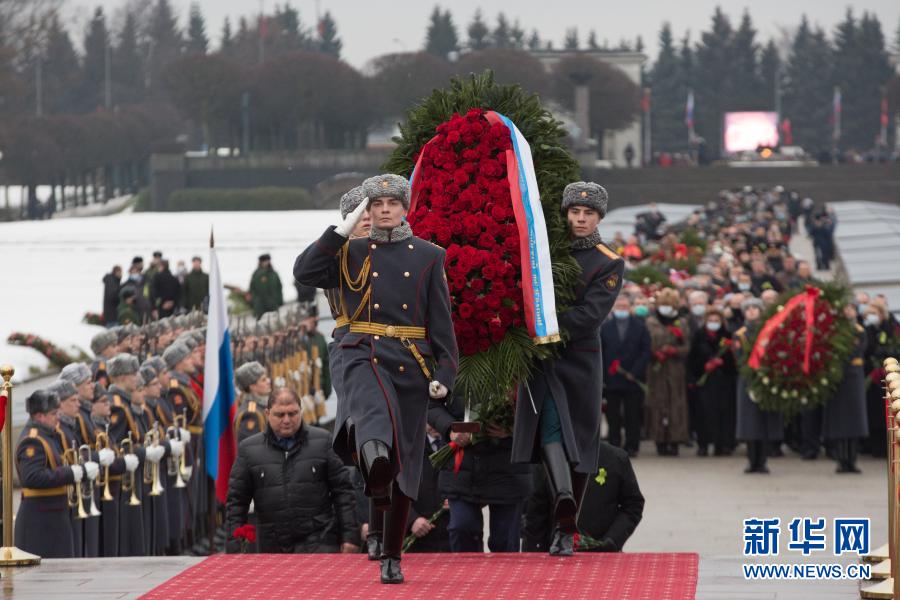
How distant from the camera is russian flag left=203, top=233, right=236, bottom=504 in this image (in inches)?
466

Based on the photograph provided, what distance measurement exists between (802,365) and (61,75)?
4021 inches

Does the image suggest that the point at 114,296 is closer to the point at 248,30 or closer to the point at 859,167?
the point at 859,167

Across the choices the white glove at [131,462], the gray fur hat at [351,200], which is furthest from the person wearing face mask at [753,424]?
the gray fur hat at [351,200]

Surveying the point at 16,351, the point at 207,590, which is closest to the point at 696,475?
the point at 207,590

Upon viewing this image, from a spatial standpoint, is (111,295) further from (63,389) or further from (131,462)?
(63,389)

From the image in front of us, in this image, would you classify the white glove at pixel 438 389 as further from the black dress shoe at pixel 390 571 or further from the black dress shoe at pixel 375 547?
the black dress shoe at pixel 375 547

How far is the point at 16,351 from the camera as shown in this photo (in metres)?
26.5

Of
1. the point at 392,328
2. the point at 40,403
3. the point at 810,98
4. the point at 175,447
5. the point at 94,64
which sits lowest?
the point at 175,447

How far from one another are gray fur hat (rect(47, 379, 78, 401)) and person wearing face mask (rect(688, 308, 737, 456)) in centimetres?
891

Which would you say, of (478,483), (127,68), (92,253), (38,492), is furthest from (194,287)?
(127,68)

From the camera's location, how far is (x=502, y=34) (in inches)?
5335

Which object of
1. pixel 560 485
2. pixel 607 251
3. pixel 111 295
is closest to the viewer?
pixel 560 485

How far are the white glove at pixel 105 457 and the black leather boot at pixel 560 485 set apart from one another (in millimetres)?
3334

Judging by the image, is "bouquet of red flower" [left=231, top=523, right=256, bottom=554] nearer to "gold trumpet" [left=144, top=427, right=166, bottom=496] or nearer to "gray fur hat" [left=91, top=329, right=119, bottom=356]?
"gold trumpet" [left=144, top=427, right=166, bottom=496]
